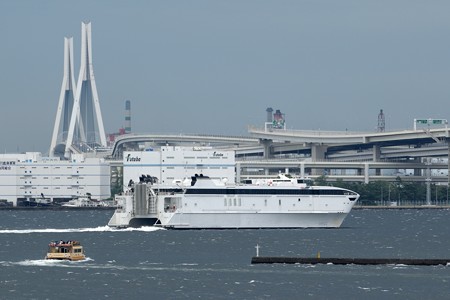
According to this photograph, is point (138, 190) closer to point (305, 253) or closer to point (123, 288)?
point (305, 253)

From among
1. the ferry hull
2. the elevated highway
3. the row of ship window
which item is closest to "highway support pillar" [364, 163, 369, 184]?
the elevated highway

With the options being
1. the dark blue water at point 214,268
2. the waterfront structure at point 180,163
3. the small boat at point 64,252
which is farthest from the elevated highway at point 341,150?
the small boat at point 64,252

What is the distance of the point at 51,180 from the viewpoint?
167625mm

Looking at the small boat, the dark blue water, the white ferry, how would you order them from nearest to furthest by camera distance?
the dark blue water
the small boat
the white ferry

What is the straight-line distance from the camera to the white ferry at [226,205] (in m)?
92.9

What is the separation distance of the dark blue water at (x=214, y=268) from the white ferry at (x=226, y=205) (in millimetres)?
1408

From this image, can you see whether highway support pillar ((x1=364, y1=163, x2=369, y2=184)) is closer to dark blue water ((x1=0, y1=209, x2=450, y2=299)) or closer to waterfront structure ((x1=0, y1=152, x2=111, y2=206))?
waterfront structure ((x1=0, y1=152, x2=111, y2=206))

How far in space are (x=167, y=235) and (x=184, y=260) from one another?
64.4 feet

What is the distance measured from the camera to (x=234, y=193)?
3676 inches

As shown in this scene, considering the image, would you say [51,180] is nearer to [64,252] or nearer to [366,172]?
[366,172]

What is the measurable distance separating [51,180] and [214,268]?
106416 millimetres

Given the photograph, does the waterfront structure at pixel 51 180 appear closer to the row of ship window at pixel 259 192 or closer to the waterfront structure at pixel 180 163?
the waterfront structure at pixel 180 163

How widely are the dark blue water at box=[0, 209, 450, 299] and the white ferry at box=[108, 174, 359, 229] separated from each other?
141 cm

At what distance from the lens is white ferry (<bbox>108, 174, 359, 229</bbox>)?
92875mm
